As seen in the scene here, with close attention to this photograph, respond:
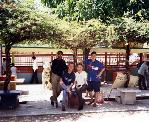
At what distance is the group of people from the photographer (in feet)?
44.1

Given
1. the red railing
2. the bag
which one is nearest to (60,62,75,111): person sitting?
the bag

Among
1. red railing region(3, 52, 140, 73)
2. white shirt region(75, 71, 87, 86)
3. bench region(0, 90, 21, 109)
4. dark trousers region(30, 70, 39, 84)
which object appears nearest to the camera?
bench region(0, 90, 21, 109)

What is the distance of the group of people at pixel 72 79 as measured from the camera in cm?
1345

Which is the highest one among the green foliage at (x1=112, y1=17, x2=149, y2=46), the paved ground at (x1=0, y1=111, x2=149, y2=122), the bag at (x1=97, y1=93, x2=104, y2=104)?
the green foliage at (x1=112, y1=17, x2=149, y2=46)

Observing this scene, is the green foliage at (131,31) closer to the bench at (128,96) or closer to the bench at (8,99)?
the bench at (128,96)

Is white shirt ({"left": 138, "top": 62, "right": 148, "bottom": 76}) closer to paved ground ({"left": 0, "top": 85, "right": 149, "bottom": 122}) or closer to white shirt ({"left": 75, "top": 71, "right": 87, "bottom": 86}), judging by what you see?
paved ground ({"left": 0, "top": 85, "right": 149, "bottom": 122})

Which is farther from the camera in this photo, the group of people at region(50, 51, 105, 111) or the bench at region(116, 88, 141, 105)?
the bench at region(116, 88, 141, 105)

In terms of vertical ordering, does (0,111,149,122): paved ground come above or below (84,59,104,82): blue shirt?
below

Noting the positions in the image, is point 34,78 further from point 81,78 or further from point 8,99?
point 8,99

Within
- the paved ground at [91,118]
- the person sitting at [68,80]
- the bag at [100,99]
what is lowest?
the paved ground at [91,118]

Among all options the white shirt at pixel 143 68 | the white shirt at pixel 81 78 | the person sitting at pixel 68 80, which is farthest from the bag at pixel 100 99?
the white shirt at pixel 143 68

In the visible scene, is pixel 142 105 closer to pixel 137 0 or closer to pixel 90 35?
pixel 90 35

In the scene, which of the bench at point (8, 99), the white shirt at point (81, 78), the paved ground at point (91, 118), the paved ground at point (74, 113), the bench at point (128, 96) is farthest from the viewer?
the bench at point (128, 96)

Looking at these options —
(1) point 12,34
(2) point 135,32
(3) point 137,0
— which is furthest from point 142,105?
(3) point 137,0
